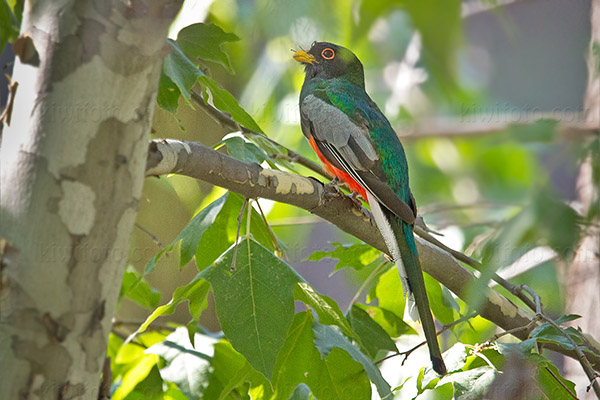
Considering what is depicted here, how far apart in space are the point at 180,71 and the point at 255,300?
24.5 inches

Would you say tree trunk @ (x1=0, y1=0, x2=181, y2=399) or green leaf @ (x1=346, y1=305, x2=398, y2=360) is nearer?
tree trunk @ (x1=0, y1=0, x2=181, y2=399)

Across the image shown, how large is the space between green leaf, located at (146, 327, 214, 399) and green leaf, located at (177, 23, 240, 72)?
85 cm

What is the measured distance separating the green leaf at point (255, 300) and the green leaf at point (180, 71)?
0.46 m

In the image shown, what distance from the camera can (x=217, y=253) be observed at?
1.92m

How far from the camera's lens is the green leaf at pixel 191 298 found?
1646 mm

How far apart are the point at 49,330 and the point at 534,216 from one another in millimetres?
651

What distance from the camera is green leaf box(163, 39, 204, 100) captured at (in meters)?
1.55

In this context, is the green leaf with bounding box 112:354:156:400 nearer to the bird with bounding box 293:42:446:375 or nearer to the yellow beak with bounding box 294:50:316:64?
the bird with bounding box 293:42:446:375

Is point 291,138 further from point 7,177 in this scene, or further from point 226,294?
point 7,177

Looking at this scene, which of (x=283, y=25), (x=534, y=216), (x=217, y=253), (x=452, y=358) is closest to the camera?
(x=283, y=25)

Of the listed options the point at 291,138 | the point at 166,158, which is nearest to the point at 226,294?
the point at 166,158

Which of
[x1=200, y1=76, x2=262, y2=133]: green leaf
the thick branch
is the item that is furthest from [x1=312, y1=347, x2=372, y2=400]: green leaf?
[x1=200, y1=76, x2=262, y2=133]: green leaf

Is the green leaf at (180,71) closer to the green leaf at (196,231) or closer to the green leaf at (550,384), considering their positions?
the green leaf at (196,231)

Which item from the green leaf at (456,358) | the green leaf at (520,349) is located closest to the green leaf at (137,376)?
the green leaf at (456,358)
